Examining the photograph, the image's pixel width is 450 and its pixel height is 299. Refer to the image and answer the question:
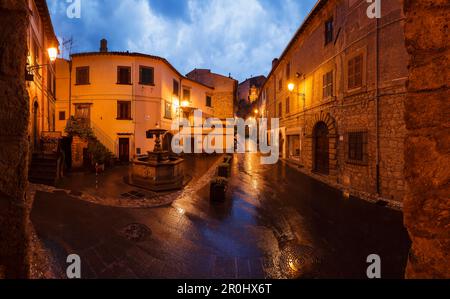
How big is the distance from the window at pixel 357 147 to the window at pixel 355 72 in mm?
2445

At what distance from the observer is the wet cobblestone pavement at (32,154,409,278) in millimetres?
4195

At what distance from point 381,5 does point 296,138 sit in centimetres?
1183

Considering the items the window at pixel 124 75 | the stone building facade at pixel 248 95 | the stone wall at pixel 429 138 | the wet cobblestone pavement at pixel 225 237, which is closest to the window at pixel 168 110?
the window at pixel 124 75

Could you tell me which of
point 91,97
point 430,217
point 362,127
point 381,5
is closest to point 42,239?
point 430,217

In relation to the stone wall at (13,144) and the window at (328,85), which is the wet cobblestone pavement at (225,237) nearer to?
the stone wall at (13,144)

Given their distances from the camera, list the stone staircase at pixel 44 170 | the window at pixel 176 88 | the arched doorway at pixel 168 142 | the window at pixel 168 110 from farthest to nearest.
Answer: the window at pixel 176 88 → the arched doorway at pixel 168 142 → the window at pixel 168 110 → the stone staircase at pixel 44 170

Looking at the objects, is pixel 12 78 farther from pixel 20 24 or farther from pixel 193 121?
pixel 193 121

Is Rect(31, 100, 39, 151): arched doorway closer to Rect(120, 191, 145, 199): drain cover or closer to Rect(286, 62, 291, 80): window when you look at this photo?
Rect(120, 191, 145, 199): drain cover

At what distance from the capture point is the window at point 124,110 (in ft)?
62.5

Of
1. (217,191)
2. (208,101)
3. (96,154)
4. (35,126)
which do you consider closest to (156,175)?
(217,191)

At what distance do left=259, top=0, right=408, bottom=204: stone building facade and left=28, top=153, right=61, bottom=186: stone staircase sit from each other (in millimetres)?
14138

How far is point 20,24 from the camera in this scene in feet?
5.13
